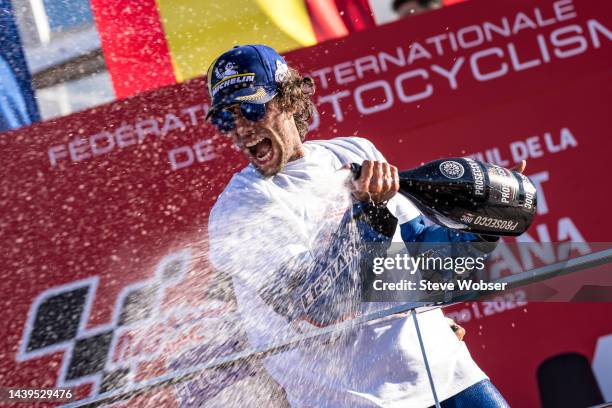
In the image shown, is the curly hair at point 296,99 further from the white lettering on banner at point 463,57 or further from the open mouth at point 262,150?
the white lettering on banner at point 463,57

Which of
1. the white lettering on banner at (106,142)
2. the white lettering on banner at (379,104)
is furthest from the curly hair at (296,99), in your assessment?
the white lettering on banner at (106,142)

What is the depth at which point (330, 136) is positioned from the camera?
3156 mm

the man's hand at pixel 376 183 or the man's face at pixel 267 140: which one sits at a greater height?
the man's face at pixel 267 140

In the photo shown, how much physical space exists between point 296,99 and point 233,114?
234mm

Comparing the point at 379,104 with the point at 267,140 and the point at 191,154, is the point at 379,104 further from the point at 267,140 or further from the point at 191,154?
the point at 267,140

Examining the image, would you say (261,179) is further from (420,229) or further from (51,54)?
(51,54)

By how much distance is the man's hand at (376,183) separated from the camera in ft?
5.05

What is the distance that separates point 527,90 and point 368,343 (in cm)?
186

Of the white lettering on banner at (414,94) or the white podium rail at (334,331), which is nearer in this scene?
the white podium rail at (334,331)

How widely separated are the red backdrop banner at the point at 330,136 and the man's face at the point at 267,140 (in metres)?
1.30

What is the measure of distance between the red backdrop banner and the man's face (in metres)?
1.30

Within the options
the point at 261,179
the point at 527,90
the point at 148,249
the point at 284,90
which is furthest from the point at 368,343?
the point at 527,90

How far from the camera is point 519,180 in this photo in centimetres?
167

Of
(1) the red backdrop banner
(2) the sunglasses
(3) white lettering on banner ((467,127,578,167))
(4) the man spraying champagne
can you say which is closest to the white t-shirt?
(4) the man spraying champagne
